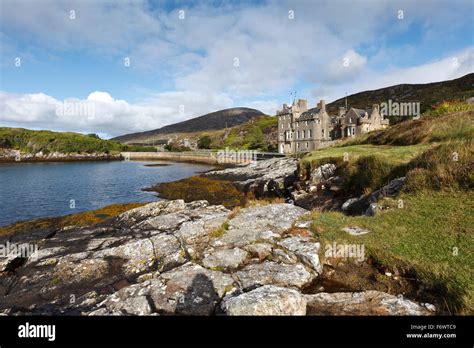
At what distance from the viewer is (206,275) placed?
24.7 ft

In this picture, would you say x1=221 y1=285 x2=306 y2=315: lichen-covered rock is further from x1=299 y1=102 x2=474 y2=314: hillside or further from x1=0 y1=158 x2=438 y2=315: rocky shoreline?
x1=299 y1=102 x2=474 y2=314: hillside

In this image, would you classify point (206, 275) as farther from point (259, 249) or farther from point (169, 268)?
point (259, 249)

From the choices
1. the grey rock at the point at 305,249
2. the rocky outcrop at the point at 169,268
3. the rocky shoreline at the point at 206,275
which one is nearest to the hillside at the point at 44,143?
the rocky shoreline at the point at 206,275

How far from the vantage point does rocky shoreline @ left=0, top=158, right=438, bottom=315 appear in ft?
19.5

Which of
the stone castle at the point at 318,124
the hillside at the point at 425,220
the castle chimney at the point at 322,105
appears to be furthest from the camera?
the castle chimney at the point at 322,105

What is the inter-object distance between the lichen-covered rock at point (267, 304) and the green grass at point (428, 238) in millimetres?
3313

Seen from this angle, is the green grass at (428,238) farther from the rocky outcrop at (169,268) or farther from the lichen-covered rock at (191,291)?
the lichen-covered rock at (191,291)

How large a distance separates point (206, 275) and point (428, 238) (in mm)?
7317

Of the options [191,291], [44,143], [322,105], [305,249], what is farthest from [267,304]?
[44,143]

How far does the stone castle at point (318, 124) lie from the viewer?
209 ft

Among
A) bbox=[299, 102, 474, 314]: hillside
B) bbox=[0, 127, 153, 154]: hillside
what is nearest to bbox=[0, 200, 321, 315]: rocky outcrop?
bbox=[299, 102, 474, 314]: hillside

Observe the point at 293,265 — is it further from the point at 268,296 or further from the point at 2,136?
the point at 2,136

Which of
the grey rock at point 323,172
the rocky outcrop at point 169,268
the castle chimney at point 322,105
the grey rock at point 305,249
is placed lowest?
the rocky outcrop at point 169,268

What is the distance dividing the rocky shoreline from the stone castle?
58.2 m
